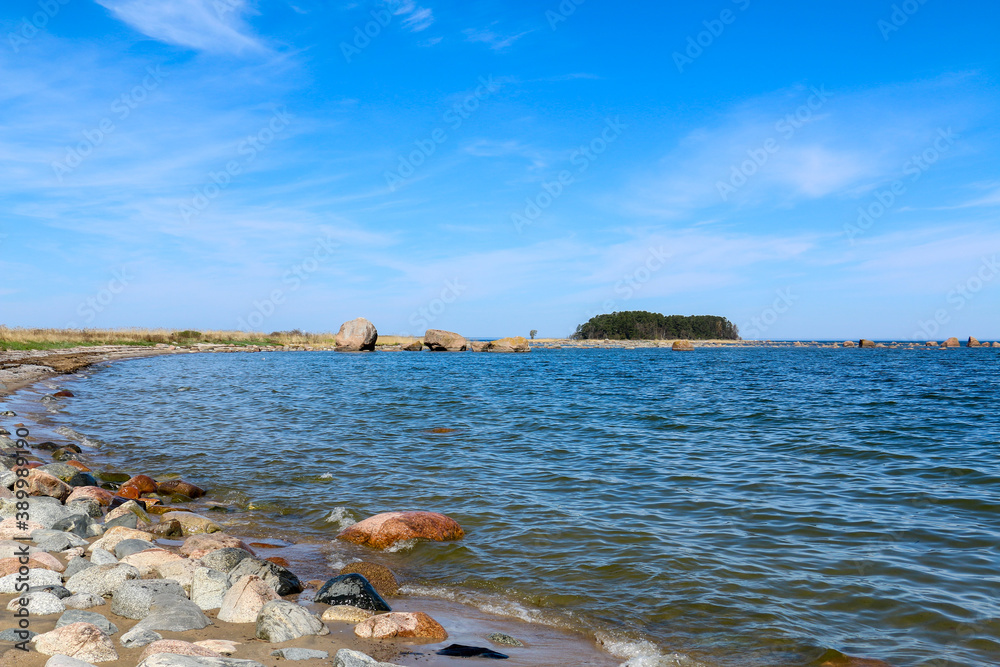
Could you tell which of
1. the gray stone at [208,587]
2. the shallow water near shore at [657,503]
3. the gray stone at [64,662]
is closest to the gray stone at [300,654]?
the gray stone at [64,662]

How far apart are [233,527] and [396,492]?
9.35 feet

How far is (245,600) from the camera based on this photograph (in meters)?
5.17

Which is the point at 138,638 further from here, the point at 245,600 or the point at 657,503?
the point at 657,503

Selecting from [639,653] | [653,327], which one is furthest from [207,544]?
[653,327]

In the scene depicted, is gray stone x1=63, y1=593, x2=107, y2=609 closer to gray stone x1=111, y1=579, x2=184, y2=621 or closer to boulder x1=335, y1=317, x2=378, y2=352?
gray stone x1=111, y1=579, x2=184, y2=621

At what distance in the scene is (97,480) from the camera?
10.8 m

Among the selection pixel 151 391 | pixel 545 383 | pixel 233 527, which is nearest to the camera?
pixel 233 527

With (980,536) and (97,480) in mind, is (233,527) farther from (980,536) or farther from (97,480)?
(980,536)

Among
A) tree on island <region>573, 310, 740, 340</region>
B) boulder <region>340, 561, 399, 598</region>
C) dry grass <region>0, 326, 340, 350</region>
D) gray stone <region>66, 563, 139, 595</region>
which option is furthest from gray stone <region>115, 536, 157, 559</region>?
tree on island <region>573, 310, 740, 340</region>

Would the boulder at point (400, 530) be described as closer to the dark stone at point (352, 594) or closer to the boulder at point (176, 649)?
the dark stone at point (352, 594)

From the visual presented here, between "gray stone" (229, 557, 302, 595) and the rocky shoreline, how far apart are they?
11 mm

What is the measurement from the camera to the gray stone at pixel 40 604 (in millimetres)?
4676

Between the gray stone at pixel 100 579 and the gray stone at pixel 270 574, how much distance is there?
93cm

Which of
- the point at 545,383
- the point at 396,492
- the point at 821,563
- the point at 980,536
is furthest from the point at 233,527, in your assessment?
the point at 545,383
